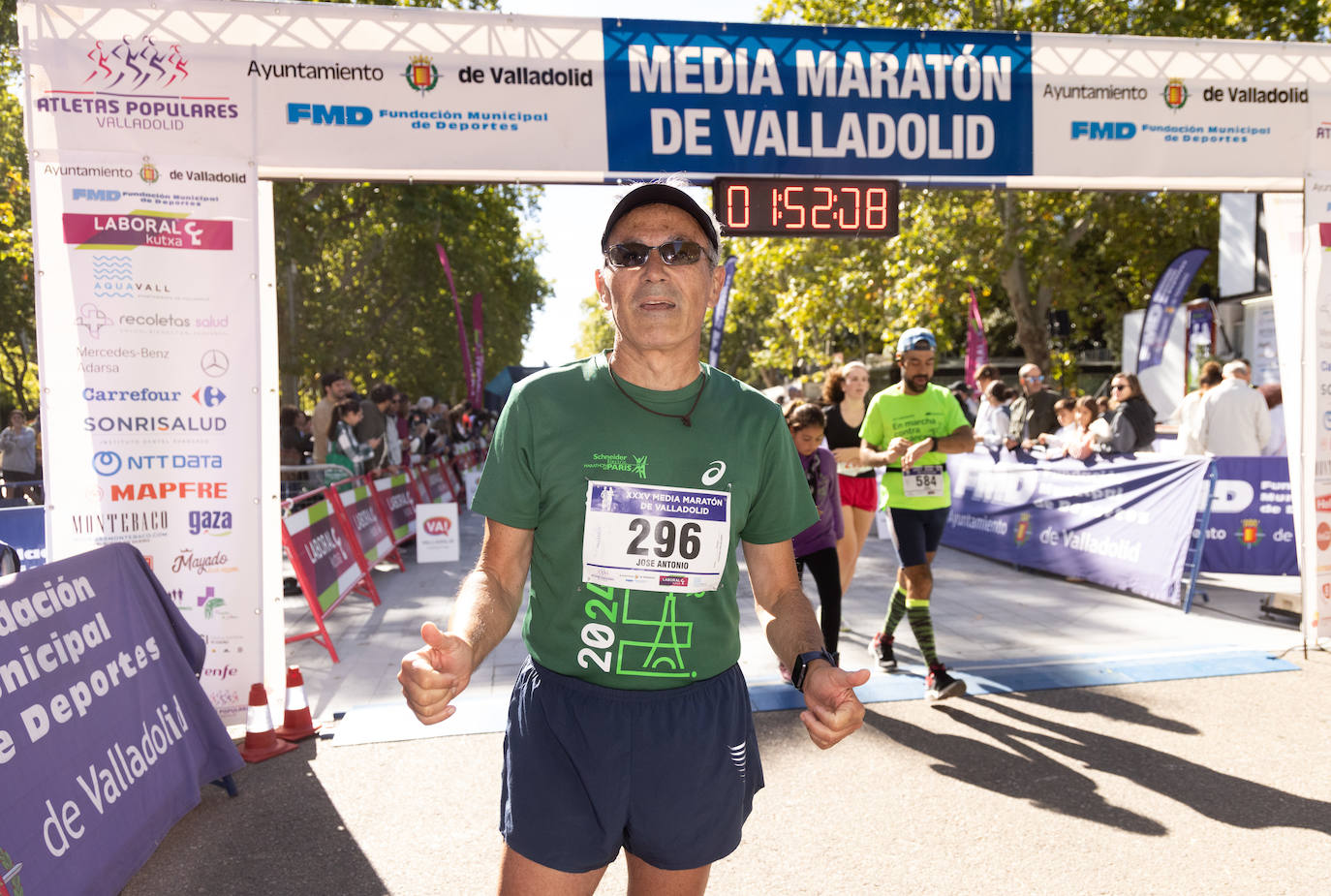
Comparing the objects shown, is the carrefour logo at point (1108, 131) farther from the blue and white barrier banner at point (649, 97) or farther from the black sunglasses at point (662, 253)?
the black sunglasses at point (662, 253)

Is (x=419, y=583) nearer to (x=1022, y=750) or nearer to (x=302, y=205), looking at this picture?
(x=1022, y=750)

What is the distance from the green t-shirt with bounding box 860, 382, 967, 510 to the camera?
17.6 feet

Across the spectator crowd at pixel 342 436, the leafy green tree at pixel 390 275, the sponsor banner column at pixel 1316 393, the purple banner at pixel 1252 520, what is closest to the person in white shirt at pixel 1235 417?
the purple banner at pixel 1252 520

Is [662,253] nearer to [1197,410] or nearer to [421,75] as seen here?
[421,75]

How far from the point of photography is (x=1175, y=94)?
5883 mm

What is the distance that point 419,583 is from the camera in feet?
30.5

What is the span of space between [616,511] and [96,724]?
2519 mm

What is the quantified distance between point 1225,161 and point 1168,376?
64.4 ft

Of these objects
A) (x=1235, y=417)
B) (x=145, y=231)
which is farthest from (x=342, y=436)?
(x=1235, y=417)

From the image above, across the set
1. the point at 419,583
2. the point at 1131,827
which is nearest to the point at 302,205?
the point at 419,583

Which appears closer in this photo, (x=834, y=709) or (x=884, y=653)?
(x=834, y=709)

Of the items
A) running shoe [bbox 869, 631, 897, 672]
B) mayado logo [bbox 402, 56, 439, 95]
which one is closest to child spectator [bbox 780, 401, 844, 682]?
running shoe [bbox 869, 631, 897, 672]

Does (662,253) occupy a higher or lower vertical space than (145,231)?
lower

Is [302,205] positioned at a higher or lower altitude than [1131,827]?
higher
